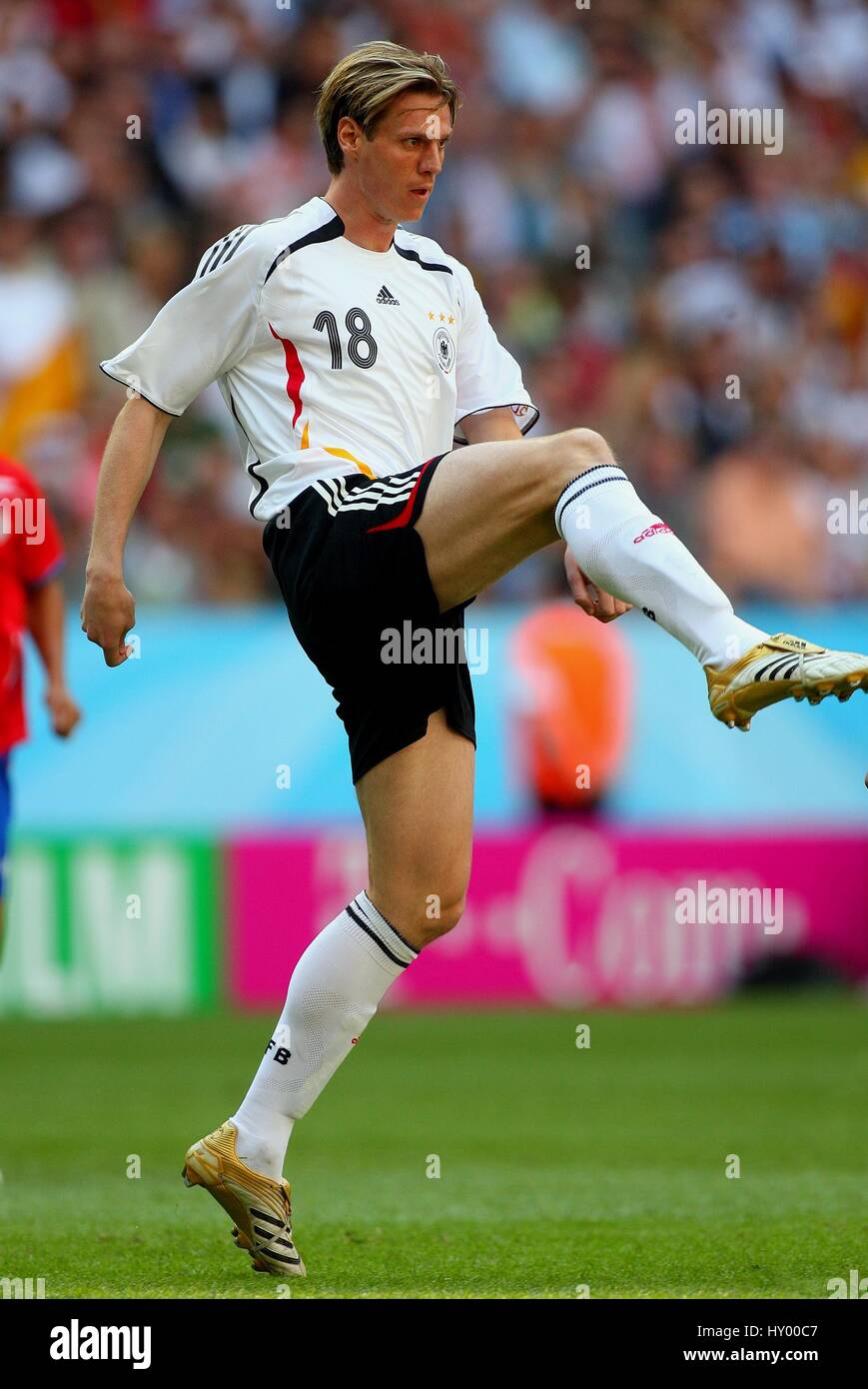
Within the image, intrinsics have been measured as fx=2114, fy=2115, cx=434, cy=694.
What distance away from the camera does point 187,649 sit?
38.1ft

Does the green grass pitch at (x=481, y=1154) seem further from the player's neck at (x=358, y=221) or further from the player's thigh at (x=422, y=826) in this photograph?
the player's neck at (x=358, y=221)

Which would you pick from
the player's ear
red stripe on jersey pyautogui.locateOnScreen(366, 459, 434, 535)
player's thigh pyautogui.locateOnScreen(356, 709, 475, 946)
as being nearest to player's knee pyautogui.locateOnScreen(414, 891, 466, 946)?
player's thigh pyautogui.locateOnScreen(356, 709, 475, 946)

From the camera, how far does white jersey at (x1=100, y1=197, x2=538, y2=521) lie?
4801 millimetres

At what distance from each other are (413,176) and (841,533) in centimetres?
807

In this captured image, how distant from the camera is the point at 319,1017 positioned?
4938 mm

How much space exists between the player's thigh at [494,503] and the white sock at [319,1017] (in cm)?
89

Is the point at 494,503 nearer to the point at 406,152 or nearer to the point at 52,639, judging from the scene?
the point at 406,152

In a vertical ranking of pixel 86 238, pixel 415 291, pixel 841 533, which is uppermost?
pixel 86 238

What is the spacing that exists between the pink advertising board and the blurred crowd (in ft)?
5.30

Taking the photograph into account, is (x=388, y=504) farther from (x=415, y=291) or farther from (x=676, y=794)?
(x=676, y=794)

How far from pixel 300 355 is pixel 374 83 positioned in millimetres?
628

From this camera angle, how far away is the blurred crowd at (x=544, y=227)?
492 inches

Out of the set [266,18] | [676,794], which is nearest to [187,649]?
[676,794]

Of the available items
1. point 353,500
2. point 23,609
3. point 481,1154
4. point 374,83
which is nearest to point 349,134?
point 374,83
